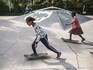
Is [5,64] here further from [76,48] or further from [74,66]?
[76,48]

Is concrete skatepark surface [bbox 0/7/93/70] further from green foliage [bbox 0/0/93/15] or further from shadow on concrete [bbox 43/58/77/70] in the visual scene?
green foliage [bbox 0/0/93/15]

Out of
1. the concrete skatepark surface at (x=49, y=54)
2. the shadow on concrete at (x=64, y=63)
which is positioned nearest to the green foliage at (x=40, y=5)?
the concrete skatepark surface at (x=49, y=54)

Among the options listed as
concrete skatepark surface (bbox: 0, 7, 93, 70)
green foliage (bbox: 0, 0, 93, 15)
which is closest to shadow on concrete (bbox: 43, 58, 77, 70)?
concrete skatepark surface (bbox: 0, 7, 93, 70)

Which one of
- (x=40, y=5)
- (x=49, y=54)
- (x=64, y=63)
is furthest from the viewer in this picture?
(x=40, y=5)

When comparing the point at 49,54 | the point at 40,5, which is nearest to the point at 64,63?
the point at 49,54

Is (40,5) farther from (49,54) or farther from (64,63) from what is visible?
(64,63)

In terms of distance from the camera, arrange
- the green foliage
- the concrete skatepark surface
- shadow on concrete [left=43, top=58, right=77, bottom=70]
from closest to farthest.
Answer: shadow on concrete [left=43, top=58, right=77, bottom=70], the concrete skatepark surface, the green foliage

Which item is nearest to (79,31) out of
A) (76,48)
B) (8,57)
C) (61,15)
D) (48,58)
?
(76,48)

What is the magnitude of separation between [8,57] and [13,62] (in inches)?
22.1

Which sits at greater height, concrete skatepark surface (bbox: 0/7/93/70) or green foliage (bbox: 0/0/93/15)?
concrete skatepark surface (bbox: 0/7/93/70)

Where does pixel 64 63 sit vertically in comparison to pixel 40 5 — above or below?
above

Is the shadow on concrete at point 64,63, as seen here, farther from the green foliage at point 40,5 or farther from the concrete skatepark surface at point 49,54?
the green foliage at point 40,5

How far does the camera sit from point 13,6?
27.2 metres

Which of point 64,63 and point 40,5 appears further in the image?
point 40,5
